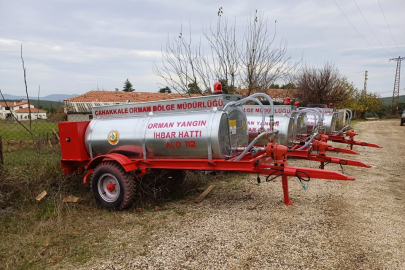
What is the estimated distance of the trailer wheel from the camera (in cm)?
488

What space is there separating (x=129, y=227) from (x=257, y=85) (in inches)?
339

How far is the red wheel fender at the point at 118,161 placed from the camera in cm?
478

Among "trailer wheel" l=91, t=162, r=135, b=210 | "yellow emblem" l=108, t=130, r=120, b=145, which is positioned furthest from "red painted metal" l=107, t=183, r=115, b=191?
"yellow emblem" l=108, t=130, r=120, b=145

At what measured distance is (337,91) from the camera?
70.3 ft

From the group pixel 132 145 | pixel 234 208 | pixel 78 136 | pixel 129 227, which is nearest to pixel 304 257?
pixel 234 208

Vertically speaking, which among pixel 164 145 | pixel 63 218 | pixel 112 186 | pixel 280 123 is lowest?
pixel 63 218

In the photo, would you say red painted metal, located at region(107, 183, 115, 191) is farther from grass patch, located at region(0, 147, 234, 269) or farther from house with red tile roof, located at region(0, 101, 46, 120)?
house with red tile roof, located at region(0, 101, 46, 120)

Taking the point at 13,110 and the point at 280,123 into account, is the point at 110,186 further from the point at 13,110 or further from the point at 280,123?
the point at 280,123

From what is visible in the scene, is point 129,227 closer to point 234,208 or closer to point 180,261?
point 180,261

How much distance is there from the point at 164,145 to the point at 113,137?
1.03 metres

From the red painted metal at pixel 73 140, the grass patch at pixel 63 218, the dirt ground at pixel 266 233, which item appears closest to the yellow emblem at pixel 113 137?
the red painted metal at pixel 73 140

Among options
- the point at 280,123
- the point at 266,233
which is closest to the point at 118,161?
the point at 266,233

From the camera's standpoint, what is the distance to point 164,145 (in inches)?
188

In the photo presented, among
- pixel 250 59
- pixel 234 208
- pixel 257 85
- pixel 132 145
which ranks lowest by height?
pixel 234 208
